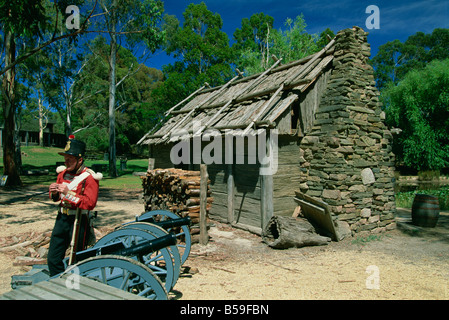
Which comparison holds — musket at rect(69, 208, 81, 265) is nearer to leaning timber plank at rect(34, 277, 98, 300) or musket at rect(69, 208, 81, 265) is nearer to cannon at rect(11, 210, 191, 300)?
cannon at rect(11, 210, 191, 300)

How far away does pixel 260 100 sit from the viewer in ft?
32.5

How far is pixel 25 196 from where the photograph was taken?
1391 cm

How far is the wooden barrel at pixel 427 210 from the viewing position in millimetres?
9383

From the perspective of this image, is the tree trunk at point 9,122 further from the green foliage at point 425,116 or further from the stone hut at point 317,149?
the green foliage at point 425,116

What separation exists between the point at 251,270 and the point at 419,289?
290 cm

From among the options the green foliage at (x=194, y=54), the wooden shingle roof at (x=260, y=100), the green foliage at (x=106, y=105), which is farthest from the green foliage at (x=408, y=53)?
the wooden shingle roof at (x=260, y=100)

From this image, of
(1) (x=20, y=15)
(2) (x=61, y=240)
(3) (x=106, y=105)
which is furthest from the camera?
(3) (x=106, y=105)

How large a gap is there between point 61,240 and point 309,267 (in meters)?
4.63

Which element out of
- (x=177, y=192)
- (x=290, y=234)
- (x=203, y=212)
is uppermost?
(x=177, y=192)

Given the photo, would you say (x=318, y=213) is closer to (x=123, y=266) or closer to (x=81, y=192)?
(x=81, y=192)

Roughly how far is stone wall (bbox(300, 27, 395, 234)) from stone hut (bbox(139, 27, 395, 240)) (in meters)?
0.03

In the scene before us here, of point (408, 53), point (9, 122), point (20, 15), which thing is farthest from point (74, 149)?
point (408, 53)
